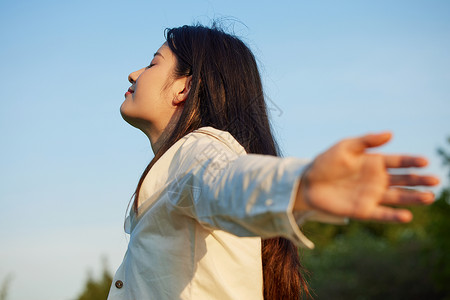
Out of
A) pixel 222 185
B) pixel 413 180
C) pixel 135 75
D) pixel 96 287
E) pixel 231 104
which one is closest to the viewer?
pixel 413 180

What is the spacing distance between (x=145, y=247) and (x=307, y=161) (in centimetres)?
93

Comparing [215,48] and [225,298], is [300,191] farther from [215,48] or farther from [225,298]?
[215,48]

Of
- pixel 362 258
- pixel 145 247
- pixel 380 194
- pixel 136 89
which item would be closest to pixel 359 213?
pixel 380 194

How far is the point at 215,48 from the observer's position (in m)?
2.73

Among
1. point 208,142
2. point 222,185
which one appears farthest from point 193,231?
point 222,185

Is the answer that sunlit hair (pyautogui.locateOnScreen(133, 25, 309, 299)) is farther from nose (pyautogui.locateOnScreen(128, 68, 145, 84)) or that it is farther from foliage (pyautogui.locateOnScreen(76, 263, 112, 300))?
foliage (pyautogui.locateOnScreen(76, 263, 112, 300))

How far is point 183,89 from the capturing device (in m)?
2.62

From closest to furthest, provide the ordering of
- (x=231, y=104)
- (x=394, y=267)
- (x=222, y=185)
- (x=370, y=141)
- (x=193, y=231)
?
(x=370, y=141) < (x=222, y=185) < (x=193, y=231) < (x=231, y=104) < (x=394, y=267)

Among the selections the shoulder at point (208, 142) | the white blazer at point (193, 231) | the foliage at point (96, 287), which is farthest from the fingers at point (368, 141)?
the foliage at point (96, 287)

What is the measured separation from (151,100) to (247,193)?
4.00 feet

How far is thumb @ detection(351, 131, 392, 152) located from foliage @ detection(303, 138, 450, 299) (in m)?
25.8

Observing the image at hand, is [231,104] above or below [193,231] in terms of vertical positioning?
above

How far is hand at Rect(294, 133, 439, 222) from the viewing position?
4.28 ft

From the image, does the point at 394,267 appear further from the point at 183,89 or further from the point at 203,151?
the point at 203,151
